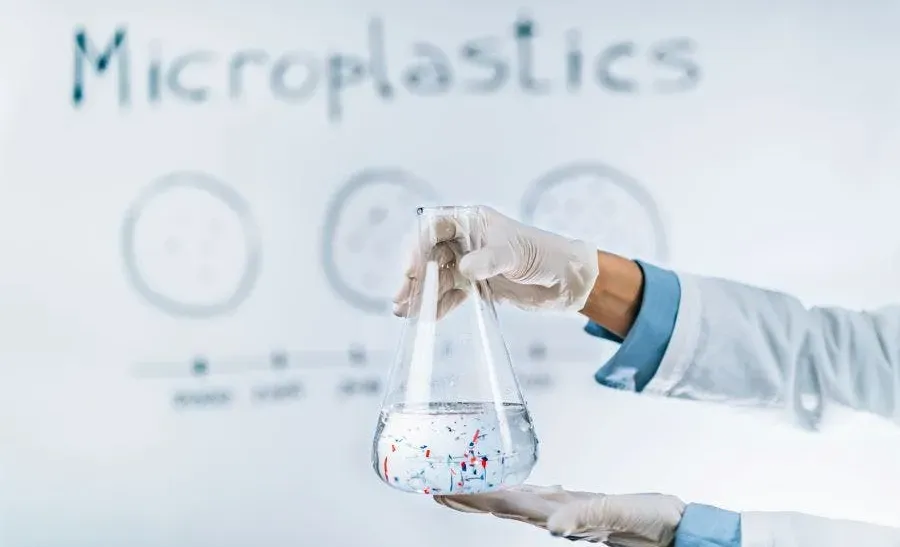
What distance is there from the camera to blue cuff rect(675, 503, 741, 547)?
1415 millimetres

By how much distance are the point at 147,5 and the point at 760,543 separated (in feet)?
4.70

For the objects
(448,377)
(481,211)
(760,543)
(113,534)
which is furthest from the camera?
(113,534)

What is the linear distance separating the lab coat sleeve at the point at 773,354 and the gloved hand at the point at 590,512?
182mm

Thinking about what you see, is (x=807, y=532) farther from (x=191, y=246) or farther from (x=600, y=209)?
(x=191, y=246)

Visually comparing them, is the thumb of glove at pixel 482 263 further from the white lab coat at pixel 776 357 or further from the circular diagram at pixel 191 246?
the circular diagram at pixel 191 246

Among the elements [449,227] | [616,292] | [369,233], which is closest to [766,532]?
[616,292]

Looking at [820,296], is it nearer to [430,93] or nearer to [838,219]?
[838,219]

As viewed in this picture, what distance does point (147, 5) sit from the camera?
1.76 m

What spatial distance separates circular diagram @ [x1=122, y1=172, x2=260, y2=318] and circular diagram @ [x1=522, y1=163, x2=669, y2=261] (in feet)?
1.80

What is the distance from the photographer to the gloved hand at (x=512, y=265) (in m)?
1.16

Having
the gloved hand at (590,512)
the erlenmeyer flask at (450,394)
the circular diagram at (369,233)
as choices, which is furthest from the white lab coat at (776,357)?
the circular diagram at (369,233)

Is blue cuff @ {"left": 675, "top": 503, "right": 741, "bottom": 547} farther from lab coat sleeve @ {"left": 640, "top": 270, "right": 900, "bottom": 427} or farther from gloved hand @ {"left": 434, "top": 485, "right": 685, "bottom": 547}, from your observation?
lab coat sleeve @ {"left": 640, "top": 270, "right": 900, "bottom": 427}

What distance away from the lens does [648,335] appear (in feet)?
4.56

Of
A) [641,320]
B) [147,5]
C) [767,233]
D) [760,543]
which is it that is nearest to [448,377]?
[641,320]
